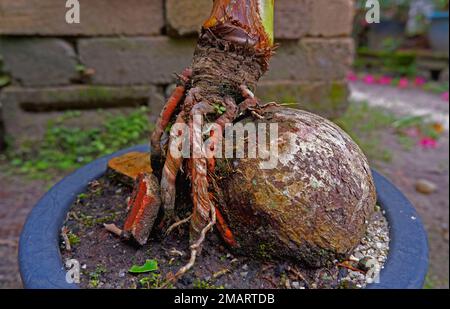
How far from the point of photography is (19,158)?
7.33 feet

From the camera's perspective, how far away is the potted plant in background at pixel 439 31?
4695mm

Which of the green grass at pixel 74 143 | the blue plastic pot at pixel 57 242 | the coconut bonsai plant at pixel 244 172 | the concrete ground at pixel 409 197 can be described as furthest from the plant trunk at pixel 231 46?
the green grass at pixel 74 143

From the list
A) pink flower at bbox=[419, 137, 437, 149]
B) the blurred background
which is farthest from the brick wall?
pink flower at bbox=[419, 137, 437, 149]

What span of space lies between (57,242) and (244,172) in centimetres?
42

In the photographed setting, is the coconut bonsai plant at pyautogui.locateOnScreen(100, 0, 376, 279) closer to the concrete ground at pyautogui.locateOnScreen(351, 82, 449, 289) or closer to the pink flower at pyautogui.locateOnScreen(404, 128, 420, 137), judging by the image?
the concrete ground at pyautogui.locateOnScreen(351, 82, 449, 289)

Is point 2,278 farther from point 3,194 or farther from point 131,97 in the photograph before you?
point 131,97

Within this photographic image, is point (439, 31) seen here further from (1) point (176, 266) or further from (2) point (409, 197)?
(1) point (176, 266)

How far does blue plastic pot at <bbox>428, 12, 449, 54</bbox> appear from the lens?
4.70m

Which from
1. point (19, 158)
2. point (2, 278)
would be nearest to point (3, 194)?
point (19, 158)

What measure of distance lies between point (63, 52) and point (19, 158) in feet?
2.11

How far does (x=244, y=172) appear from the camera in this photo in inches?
30.5

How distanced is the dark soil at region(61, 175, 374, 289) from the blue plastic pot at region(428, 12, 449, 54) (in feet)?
15.6

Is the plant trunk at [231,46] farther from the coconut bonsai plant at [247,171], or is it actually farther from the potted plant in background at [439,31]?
the potted plant in background at [439,31]

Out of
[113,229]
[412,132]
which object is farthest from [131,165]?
[412,132]
